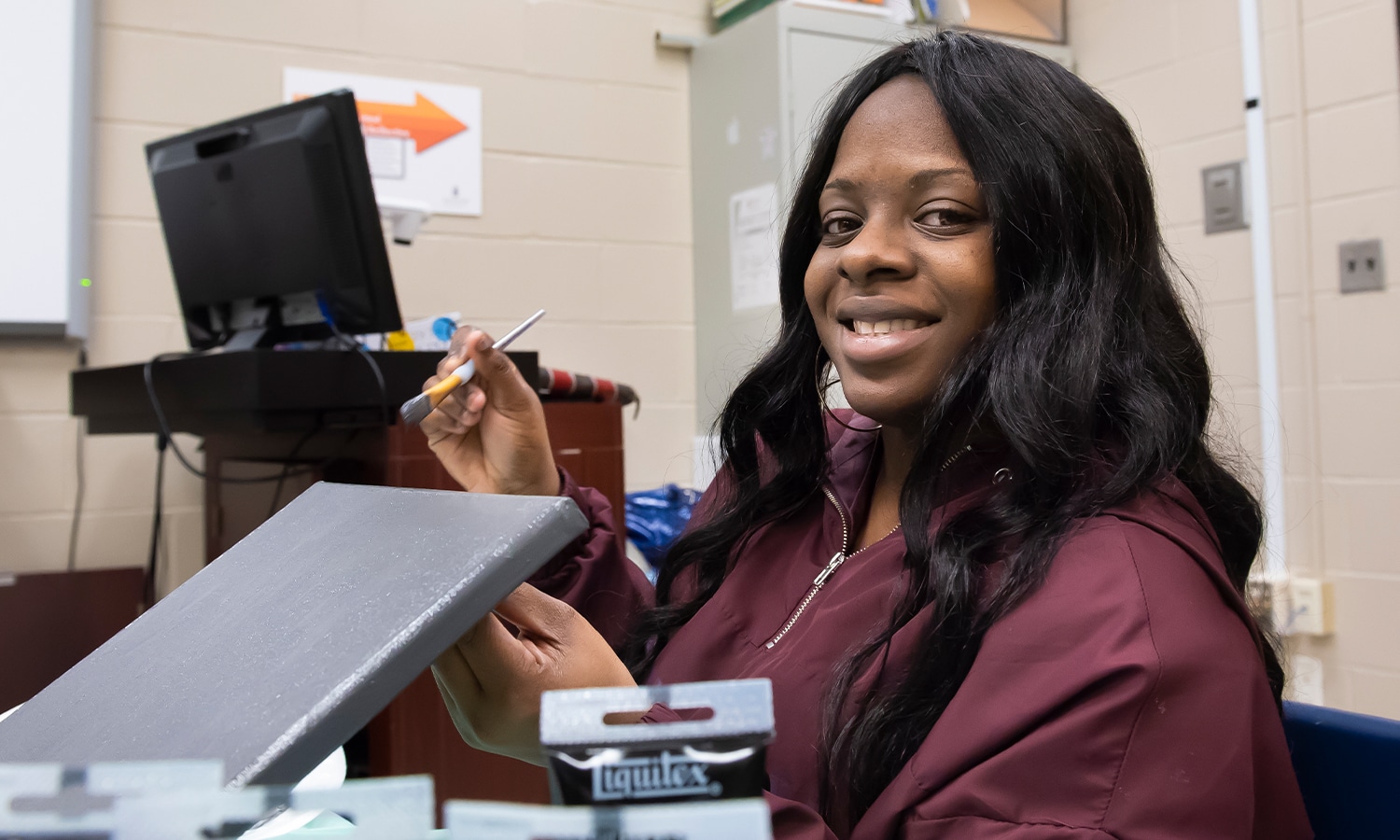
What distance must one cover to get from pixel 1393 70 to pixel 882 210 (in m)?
1.70

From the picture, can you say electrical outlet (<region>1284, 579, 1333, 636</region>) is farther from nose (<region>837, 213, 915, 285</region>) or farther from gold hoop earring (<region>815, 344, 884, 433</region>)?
nose (<region>837, 213, 915, 285</region>)

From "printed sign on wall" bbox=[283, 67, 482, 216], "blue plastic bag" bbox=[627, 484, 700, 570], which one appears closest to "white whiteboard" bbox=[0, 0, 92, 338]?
"printed sign on wall" bbox=[283, 67, 482, 216]

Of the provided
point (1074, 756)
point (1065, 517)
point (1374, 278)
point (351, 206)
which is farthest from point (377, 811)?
point (1374, 278)

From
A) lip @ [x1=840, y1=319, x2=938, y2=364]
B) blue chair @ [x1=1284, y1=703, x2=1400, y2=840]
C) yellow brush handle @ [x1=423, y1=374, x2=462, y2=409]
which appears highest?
lip @ [x1=840, y1=319, x2=938, y2=364]

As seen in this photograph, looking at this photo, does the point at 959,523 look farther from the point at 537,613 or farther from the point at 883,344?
the point at 537,613

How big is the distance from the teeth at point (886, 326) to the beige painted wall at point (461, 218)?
174 centimetres

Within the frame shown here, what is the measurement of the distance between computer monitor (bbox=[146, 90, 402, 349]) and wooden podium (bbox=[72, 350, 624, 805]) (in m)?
0.18

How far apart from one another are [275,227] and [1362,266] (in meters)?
1.99

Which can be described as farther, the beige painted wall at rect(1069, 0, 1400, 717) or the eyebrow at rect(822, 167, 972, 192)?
the beige painted wall at rect(1069, 0, 1400, 717)

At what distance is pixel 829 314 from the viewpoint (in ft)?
3.23

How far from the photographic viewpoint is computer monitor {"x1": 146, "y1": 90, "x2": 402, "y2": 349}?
1.68 meters

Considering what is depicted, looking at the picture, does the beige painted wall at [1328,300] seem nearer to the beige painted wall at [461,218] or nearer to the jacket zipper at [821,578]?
the beige painted wall at [461,218]

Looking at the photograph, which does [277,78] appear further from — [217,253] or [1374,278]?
[1374,278]

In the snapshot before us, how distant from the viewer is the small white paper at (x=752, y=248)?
2545 mm
